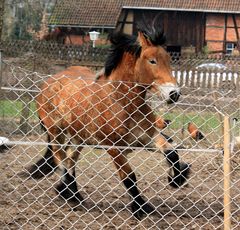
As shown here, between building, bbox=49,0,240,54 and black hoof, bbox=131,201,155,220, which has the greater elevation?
black hoof, bbox=131,201,155,220

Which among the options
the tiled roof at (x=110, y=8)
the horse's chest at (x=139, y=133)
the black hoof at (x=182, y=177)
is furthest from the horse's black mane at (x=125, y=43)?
the tiled roof at (x=110, y=8)

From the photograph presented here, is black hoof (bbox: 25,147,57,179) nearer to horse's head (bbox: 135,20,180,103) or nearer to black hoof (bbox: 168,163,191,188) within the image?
black hoof (bbox: 168,163,191,188)

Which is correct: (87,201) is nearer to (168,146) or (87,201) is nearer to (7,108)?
(168,146)

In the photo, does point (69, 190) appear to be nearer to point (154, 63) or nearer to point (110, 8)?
point (154, 63)

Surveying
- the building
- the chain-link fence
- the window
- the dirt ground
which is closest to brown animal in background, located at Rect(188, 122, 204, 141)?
the dirt ground

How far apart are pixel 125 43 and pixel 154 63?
0.63 m

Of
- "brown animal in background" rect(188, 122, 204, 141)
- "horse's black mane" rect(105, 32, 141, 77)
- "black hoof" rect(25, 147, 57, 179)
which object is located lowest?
"brown animal in background" rect(188, 122, 204, 141)

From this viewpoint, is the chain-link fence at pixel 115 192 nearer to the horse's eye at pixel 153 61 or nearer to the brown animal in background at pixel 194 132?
the horse's eye at pixel 153 61

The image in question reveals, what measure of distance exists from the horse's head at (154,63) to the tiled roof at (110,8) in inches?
1327

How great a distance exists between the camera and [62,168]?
7547 millimetres

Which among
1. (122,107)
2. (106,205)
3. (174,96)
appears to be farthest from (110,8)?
(174,96)

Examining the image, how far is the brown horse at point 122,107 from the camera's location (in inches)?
244

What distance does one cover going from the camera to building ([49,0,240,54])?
40750mm

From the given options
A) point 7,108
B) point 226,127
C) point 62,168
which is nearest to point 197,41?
point 7,108
